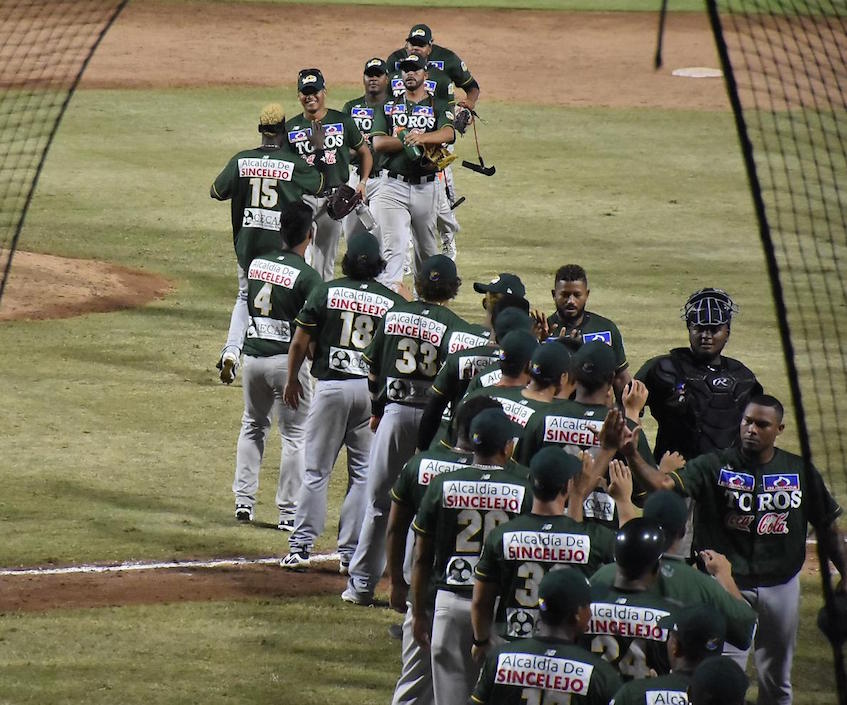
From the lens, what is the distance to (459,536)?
655cm

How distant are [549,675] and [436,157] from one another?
8.48 m

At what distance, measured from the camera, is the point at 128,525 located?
383 inches

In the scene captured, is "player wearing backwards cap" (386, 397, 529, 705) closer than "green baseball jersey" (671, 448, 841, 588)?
Yes

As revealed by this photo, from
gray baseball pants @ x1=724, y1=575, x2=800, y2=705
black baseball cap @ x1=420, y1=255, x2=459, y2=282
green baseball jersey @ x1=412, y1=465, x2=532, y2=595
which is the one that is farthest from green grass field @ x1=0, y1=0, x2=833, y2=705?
black baseball cap @ x1=420, y1=255, x2=459, y2=282

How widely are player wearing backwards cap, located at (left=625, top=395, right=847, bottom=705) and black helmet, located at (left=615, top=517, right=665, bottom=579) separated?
4.14 ft

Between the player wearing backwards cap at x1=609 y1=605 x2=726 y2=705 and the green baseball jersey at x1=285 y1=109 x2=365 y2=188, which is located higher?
the green baseball jersey at x1=285 y1=109 x2=365 y2=188

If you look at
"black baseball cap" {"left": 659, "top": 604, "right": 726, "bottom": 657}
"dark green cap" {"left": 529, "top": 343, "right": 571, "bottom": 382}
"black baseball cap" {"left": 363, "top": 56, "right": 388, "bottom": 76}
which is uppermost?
"black baseball cap" {"left": 363, "top": 56, "right": 388, "bottom": 76}

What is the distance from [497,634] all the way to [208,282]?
953 cm

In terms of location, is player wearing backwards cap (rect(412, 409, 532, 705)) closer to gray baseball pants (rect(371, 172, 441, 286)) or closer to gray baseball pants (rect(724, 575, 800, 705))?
gray baseball pants (rect(724, 575, 800, 705))

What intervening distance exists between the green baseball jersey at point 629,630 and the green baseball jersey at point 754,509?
53.7 inches

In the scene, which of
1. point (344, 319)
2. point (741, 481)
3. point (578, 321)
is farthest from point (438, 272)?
point (741, 481)

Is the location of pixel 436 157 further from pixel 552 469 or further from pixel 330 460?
pixel 552 469

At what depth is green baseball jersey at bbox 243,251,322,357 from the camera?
31.0ft

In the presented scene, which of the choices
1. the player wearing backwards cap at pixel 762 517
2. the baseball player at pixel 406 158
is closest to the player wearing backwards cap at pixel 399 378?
the player wearing backwards cap at pixel 762 517
